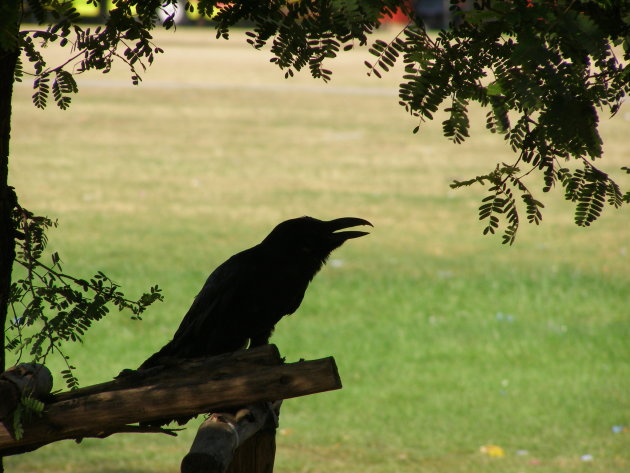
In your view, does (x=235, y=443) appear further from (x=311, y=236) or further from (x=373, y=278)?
(x=373, y=278)

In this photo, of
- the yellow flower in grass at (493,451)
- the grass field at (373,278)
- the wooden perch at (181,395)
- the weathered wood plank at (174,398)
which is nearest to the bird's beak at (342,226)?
the wooden perch at (181,395)

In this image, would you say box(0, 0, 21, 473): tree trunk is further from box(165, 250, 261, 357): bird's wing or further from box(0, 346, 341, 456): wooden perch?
box(165, 250, 261, 357): bird's wing

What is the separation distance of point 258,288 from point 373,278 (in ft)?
21.7

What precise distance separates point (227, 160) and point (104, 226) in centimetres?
519

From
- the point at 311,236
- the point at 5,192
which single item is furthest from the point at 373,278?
the point at 5,192

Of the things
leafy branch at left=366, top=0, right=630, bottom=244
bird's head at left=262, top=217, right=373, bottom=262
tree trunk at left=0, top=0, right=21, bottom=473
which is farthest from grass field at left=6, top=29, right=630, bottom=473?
leafy branch at left=366, top=0, right=630, bottom=244

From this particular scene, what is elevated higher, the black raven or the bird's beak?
the bird's beak

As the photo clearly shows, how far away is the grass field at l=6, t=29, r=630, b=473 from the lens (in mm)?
7035

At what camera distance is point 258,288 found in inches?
168

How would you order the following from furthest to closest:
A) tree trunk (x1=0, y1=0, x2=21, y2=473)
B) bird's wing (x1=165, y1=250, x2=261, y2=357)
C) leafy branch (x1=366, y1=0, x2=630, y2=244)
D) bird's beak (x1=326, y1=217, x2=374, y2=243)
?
bird's beak (x1=326, y1=217, x2=374, y2=243), bird's wing (x1=165, y1=250, x2=261, y2=357), tree trunk (x1=0, y1=0, x2=21, y2=473), leafy branch (x1=366, y1=0, x2=630, y2=244)

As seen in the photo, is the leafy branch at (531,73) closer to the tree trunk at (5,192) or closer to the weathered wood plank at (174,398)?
the weathered wood plank at (174,398)

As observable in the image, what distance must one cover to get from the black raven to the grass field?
2.51 m

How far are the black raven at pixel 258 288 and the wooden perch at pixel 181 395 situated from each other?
105 centimetres

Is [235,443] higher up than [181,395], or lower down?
lower down
